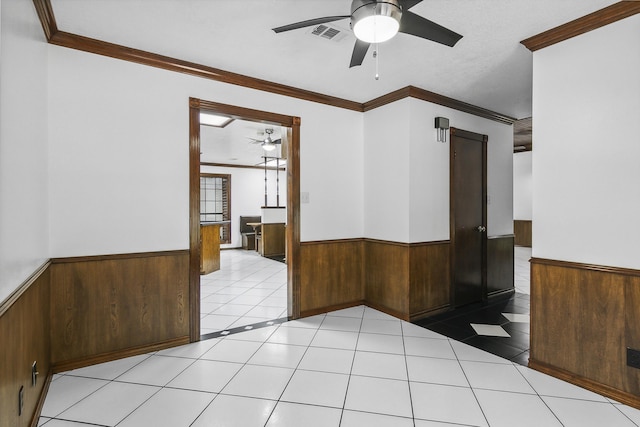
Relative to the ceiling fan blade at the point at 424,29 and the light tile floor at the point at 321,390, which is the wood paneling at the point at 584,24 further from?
the light tile floor at the point at 321,390

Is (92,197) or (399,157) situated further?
(399,157)

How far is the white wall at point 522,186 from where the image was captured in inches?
363

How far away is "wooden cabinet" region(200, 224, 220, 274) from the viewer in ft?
19.5

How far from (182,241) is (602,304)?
340 centimetres

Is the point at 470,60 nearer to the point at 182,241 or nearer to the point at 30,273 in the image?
the point at 182,241

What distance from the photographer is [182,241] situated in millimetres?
2980

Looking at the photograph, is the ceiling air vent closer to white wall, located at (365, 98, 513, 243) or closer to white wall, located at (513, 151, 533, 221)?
white wall, located at (365, 98, 513, 243)

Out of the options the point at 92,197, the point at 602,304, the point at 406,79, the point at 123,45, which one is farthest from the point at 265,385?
the point at 406,79

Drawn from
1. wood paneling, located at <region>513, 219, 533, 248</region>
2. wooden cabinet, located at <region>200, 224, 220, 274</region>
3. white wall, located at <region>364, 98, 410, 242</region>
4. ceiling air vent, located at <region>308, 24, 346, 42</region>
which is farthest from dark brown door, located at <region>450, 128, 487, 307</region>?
wood paneling, located at <region>513, 219, 533, 248</region>

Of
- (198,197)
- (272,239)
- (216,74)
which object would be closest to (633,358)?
(198,197)

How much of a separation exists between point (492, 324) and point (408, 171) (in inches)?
76.6

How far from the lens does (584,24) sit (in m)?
2.30

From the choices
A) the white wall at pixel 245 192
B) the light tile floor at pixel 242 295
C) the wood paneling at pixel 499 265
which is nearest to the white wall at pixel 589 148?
the wood paneling at pixel 499 265

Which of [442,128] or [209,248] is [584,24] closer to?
[442,128]
